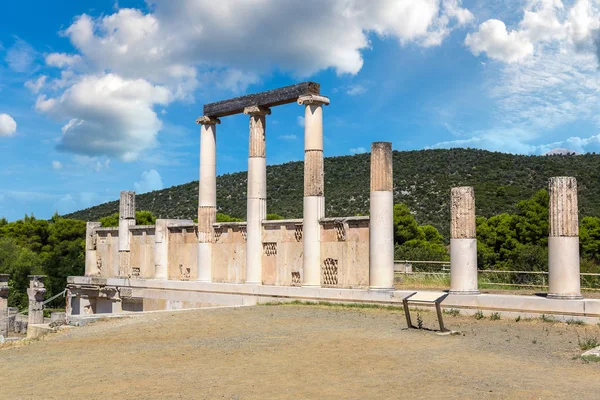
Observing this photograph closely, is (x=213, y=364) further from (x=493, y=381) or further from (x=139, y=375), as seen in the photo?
(x=493, y=381)

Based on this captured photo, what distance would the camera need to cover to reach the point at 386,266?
17.5m

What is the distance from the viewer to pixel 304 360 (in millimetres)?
10344

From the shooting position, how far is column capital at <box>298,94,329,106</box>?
63.9ft

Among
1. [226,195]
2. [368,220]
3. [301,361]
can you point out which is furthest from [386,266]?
[226,195]

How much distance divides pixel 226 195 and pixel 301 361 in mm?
52011

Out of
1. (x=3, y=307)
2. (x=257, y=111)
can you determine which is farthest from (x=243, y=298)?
(x=3, y=307)

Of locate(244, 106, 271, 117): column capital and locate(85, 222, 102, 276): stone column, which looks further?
locate(85, 222, 102, 276): stone column

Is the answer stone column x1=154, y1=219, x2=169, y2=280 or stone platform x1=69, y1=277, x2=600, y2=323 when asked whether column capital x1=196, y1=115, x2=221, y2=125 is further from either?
stone platform x1=69, y1=277, x2=600, y2=323

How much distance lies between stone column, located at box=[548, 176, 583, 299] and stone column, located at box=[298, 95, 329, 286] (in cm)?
658

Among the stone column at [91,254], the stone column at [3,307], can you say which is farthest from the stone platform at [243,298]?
the stone column at [3,307]

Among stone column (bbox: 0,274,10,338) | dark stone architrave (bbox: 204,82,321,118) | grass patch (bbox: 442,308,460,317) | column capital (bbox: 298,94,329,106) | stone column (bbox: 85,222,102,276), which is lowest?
stone column (bbox: 0,274,10,338)

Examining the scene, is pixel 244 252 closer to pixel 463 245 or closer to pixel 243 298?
pixel 243 298

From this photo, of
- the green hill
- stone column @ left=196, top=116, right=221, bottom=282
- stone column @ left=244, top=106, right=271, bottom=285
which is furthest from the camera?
the green hill

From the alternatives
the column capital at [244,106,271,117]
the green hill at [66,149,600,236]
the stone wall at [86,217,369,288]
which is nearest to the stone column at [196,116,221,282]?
the stone wall at [86,217,369,288]
